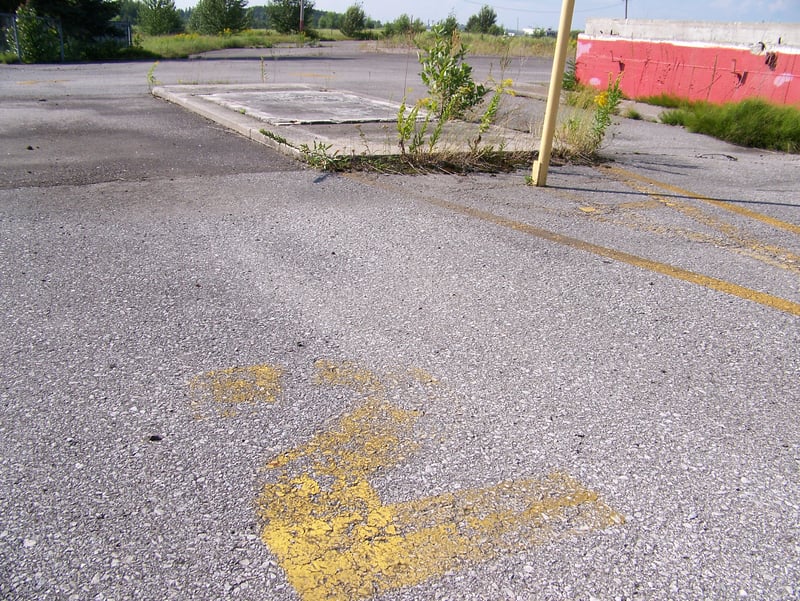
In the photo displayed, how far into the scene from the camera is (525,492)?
246 cm

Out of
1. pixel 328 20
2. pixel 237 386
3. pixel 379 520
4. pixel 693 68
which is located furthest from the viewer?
pixel 328 20

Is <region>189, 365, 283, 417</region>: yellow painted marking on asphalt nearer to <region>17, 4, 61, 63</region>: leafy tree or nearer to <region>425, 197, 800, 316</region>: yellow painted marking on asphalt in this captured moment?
<region>425, 197, 800, 316</region>: yellow painted marking on asphalt

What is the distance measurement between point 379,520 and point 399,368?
3.50 feet

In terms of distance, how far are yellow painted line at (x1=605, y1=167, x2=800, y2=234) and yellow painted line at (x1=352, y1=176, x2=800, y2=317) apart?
6.29 ft

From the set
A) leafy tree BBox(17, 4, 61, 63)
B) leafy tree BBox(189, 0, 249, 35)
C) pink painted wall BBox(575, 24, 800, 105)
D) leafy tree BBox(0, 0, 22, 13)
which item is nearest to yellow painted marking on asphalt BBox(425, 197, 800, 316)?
pink painted wall BBox(575, 24, 800, 105)

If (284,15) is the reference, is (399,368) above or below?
below

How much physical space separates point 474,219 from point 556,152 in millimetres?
3162

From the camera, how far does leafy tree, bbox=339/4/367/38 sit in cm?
5191

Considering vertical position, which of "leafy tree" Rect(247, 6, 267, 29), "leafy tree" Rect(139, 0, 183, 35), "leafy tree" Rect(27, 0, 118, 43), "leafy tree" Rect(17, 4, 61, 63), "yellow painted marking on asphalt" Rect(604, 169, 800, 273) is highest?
"leafy tree" Rect(247, 6, 267, 29)

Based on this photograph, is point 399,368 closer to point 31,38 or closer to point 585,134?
point 585,134

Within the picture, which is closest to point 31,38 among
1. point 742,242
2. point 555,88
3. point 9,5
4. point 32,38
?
point 32,38

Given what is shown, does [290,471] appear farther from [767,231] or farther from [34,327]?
[767,231]

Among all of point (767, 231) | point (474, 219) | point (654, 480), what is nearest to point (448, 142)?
point (474, 219)

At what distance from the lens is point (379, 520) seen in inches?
90.5
